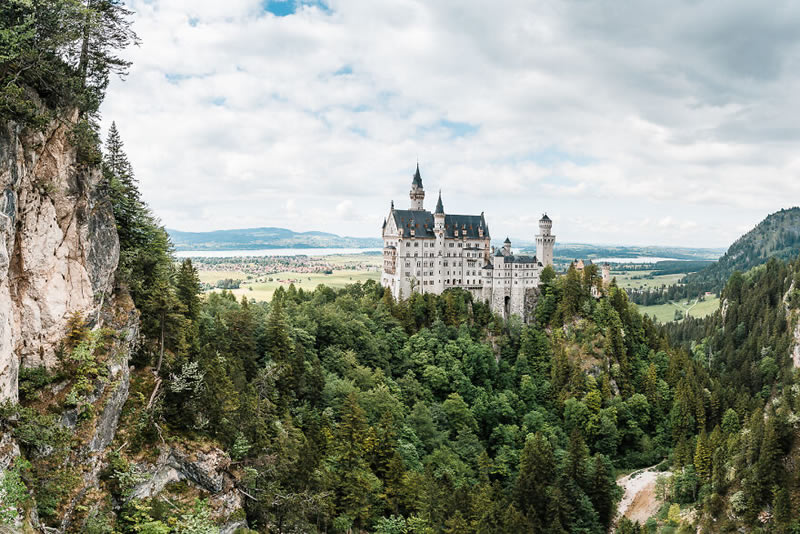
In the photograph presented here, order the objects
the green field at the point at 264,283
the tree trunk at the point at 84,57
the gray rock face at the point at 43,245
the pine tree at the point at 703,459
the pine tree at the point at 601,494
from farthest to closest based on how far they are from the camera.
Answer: the green field at the point at 264,283 → the pine tree at the point at 703,459 → the pine tree at the point at 601,494 → the tree trunk at the point at 84,57 → the gray rock face at the point at 43,245

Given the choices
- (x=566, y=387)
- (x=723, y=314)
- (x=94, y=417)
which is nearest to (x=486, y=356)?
(x=566, y=387)

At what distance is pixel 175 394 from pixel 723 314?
186167 millimetres

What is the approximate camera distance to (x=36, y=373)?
2373cm

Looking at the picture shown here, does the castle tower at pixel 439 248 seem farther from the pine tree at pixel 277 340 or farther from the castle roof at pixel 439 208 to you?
the pine tree at pixel 277 340

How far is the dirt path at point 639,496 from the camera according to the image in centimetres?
6956

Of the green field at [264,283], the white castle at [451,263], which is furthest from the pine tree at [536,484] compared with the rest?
the green field at [264,283]

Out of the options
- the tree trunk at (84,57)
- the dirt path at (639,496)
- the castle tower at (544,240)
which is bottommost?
the dirt path at (639,496)

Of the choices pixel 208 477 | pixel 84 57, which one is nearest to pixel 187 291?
pixel 208 477

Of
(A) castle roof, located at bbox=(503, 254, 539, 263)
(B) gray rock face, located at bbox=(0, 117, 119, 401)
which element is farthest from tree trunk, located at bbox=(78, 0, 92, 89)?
(A) castle roof, located at bbox=(503, 254, 539, 263)

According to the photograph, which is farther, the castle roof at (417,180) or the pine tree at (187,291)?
the castle roof at (417,180)

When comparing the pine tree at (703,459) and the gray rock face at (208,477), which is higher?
the gray rock face at (208,477)

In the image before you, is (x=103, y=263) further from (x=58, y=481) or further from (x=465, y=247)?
(x=465, y=247)

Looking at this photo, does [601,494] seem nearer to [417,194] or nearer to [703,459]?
[703,459]

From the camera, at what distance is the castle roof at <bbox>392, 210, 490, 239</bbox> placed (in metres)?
98.2
